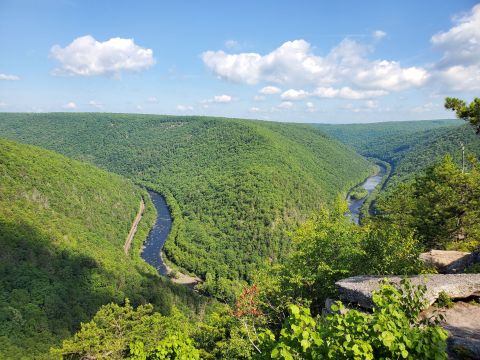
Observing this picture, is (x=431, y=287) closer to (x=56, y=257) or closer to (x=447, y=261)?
(x=447, y=261)

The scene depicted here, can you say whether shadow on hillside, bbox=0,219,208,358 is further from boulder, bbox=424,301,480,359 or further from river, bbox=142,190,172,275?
boulder, bbox=424,301,480,359

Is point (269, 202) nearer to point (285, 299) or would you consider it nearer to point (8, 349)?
point (8, 349)

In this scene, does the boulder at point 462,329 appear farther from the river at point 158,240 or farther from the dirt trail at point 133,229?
the dirt trail at point 133,229

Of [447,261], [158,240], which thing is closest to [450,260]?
[447,261]

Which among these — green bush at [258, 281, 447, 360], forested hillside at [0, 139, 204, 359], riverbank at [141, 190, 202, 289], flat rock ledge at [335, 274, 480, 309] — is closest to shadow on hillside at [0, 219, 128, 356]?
forested hillside at [0, 139, 204, 359]

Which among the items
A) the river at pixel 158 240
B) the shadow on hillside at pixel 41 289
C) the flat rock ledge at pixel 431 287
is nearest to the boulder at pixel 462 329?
the flat rock ledge at pixel 431 287
